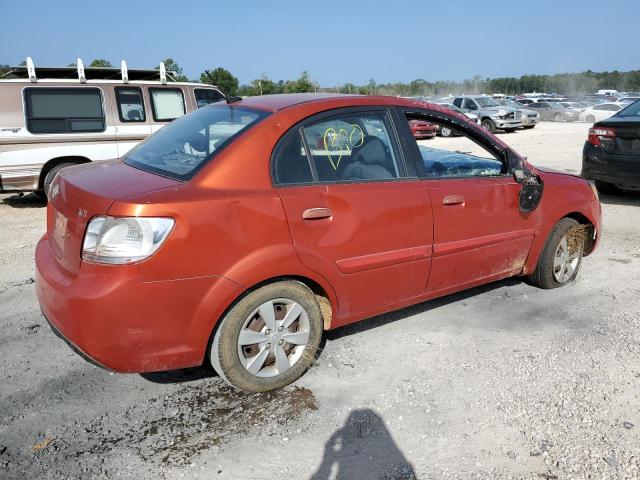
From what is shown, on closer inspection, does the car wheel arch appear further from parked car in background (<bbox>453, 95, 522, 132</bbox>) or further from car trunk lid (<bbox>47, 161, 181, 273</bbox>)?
parked car in background (<bbox>453, 95, 522, 132</bbox>)

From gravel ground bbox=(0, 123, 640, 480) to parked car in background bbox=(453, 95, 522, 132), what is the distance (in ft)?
64.2

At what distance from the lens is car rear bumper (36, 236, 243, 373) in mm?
2473

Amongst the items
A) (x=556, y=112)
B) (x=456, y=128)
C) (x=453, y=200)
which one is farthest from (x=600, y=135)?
(x=556, y=112)

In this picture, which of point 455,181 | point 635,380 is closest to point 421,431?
point 635,380

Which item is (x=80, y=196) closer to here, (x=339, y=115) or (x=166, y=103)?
(x=339, y=115)

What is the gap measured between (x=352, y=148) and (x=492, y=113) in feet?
68.9

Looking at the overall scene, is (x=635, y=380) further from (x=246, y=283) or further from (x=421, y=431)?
(x=246, y=283)

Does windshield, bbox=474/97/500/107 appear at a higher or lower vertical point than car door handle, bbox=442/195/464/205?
higher

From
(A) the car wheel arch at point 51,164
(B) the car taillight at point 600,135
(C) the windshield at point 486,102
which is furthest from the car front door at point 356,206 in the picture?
(C) the windshield at point 486,102

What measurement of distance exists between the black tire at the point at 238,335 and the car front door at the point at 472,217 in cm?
96

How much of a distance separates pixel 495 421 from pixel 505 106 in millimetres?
22702

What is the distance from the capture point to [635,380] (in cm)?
316

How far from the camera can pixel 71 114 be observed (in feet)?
25.8

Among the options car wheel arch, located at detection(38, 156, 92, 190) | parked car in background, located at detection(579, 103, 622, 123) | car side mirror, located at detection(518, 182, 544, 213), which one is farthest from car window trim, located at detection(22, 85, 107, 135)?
parked car in background, located at detection(579, 103, 622, 123)
